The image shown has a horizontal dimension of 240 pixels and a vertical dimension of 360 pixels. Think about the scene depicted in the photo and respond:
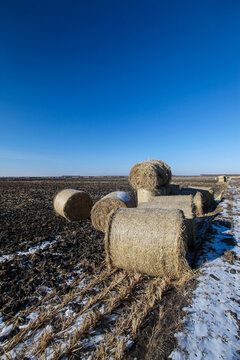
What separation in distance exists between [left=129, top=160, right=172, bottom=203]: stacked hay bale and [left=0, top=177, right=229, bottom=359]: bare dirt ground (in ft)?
14.3

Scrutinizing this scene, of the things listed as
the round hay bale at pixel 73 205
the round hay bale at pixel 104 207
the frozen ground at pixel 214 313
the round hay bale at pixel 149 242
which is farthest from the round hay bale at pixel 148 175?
the round hay bale at pixel 149 242

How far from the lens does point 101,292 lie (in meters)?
3.53

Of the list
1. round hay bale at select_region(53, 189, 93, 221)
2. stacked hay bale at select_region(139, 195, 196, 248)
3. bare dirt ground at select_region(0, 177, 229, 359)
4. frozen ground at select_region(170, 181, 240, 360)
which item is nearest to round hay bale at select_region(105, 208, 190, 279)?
bare dirt ground at select_region(0, 177, 229, 359)

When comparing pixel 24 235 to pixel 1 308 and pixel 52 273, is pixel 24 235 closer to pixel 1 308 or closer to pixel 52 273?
pixel 52 273

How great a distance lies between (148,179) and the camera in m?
8.95

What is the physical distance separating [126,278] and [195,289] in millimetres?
1436

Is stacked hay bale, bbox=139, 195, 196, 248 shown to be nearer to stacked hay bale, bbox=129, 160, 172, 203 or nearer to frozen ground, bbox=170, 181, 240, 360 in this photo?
frozen ground, bbox=170, 181, 240, 360

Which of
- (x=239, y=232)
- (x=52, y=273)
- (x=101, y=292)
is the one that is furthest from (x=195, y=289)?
(x=239, y=232)

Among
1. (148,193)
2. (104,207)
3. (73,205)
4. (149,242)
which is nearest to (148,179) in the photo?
(148,193)

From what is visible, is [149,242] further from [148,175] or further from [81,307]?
[148,175]

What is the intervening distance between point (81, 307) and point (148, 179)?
21.5ft

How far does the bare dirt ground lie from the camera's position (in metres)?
2.37

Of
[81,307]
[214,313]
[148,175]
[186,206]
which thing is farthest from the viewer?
[148,175]

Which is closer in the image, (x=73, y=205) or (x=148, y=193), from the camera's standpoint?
(x=73, y=205)
